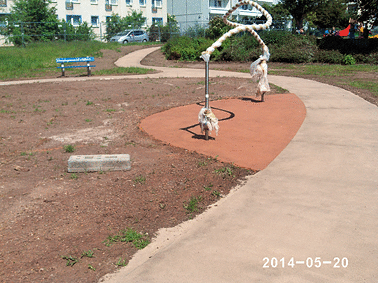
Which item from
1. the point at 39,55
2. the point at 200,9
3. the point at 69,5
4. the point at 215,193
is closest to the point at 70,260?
the point at 215,193

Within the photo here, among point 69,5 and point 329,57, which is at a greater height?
point 69,5

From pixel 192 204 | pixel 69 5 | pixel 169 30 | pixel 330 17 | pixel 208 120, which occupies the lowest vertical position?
pixel 192 204

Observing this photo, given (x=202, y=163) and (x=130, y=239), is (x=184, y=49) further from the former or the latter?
(x=130, y=239)

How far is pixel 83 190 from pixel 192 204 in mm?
1702

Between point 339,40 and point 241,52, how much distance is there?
6.67 metres

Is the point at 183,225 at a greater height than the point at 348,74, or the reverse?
the point at 348,74

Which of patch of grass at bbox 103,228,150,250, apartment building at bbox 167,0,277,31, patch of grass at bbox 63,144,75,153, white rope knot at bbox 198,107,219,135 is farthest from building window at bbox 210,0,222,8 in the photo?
patch of grass at bbox 103,228,150,250

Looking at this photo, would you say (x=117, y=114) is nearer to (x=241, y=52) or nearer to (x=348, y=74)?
(x=348, y=74)

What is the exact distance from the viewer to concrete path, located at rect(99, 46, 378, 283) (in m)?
3.86

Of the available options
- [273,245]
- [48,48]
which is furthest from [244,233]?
[48,48]

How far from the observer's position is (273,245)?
4324 mm

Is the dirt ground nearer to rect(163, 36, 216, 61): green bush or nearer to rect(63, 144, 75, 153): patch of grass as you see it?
rect(63, 144, 75, 153): patch of grass

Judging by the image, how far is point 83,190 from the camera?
5.91 metres

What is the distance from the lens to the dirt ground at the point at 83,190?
4.25m
